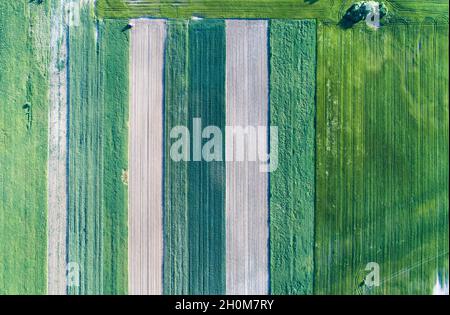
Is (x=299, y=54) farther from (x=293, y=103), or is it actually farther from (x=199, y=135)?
(x=199, y=135)

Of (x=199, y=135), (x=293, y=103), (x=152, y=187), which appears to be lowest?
(x=152, y=187)

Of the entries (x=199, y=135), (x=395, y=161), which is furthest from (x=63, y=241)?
(x=395, y=161)

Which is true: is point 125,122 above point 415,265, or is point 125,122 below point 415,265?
above

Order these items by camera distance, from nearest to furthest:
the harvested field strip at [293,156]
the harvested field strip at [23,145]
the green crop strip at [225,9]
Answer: the harvested field strip at [23,145]
the harvested field strip at [293,156]
the green crop strip at [225,9]

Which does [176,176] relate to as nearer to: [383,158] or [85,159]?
[85,159]

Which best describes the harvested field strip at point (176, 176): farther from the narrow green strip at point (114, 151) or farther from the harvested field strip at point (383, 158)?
the harvested field strip at point (383, 158)

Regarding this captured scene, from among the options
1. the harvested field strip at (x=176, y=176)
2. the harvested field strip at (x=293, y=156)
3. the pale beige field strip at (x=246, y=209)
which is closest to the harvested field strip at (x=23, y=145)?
the harvested field strip at (x=176, y=176)

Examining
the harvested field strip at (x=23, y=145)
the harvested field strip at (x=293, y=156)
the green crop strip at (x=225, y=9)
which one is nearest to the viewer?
the harvested field strip at (x=23, y=145)
